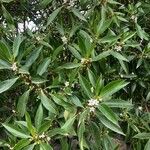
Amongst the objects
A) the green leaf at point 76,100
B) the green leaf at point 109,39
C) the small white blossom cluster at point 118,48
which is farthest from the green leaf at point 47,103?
the small white blossom cluster at point 118,48

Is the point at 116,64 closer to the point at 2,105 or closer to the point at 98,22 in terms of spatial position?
the point at 98,22

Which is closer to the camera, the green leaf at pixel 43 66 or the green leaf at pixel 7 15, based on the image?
the green leaf at pixel 43 66

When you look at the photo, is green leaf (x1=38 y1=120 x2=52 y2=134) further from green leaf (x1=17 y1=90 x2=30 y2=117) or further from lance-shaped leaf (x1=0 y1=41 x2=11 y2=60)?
lance-shaped leaf (x1=0 y1=41 x2=11 y2=60)

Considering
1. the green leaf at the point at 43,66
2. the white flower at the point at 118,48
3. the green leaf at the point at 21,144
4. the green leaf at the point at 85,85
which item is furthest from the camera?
the white flower at the point at 118,48

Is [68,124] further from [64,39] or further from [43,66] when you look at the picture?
[64,39]

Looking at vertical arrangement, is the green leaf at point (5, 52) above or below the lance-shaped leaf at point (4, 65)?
above

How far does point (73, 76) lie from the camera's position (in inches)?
91.6

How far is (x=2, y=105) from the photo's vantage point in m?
2.97

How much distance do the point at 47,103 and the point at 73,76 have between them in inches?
8.0

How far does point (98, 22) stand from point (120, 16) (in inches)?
13.8

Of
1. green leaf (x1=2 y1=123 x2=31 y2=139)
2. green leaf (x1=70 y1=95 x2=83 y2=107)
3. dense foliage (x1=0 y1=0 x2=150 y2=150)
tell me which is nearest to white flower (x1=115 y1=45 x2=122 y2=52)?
dense foliage (x1=0 y1=0 x2=150 y2=150)

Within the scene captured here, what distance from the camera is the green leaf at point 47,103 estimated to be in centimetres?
229

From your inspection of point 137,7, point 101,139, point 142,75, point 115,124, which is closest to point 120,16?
point 137,7

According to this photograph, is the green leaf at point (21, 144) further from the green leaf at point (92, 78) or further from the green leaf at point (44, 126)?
the green leaf at point (92, 78)
